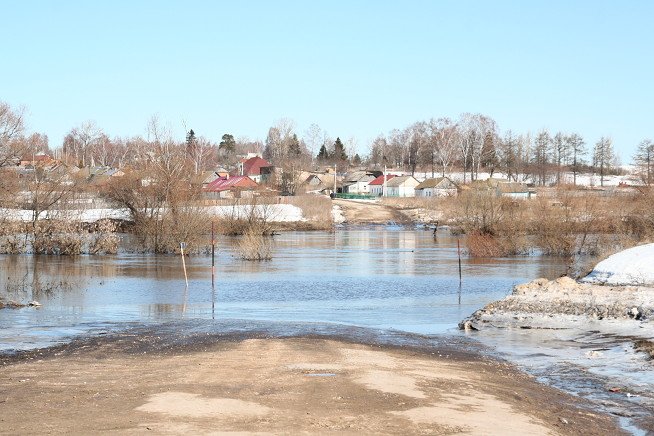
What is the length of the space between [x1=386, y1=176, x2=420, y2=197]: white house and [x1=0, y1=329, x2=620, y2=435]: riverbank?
428 feet

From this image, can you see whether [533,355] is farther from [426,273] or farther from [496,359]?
[426,273]

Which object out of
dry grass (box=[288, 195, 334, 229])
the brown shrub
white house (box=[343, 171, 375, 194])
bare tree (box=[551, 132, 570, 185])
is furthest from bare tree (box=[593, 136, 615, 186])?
the brown shrub

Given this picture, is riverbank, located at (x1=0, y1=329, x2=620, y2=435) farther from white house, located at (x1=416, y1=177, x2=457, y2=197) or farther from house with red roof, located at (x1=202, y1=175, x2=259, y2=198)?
white house, located at (x1=416, y1=177, x2=457, y2=197)

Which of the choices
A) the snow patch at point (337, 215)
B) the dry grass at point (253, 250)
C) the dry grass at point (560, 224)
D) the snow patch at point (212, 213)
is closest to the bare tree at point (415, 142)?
the snow patch at point (337, 215)

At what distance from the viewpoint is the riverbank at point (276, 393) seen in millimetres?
12047

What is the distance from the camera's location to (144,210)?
62.4 meters

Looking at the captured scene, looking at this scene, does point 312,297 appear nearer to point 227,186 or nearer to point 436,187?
point 436,187

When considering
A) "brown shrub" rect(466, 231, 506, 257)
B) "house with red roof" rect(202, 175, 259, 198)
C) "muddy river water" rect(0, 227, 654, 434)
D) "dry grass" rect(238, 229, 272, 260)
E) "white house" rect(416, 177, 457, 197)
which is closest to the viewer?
"muddy river water" rect(0, 227, 654, 434)

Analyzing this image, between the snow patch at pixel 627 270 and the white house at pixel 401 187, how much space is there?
118 metres

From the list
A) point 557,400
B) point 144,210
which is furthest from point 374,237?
point 557,400

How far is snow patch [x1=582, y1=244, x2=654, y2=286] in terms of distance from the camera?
2852 cm

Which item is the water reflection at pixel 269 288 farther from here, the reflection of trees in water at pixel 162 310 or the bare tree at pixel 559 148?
the bare tree at pixel 559 148

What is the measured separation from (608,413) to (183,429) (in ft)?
23.9

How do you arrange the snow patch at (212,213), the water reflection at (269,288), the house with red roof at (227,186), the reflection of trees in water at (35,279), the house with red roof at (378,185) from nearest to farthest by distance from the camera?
the water reflection at (269,288) < the reflection of trees in water at (35,279) < the snow patch at (212,213) < the house with red roof at (227,186) < the house with red roof at (378,185)
